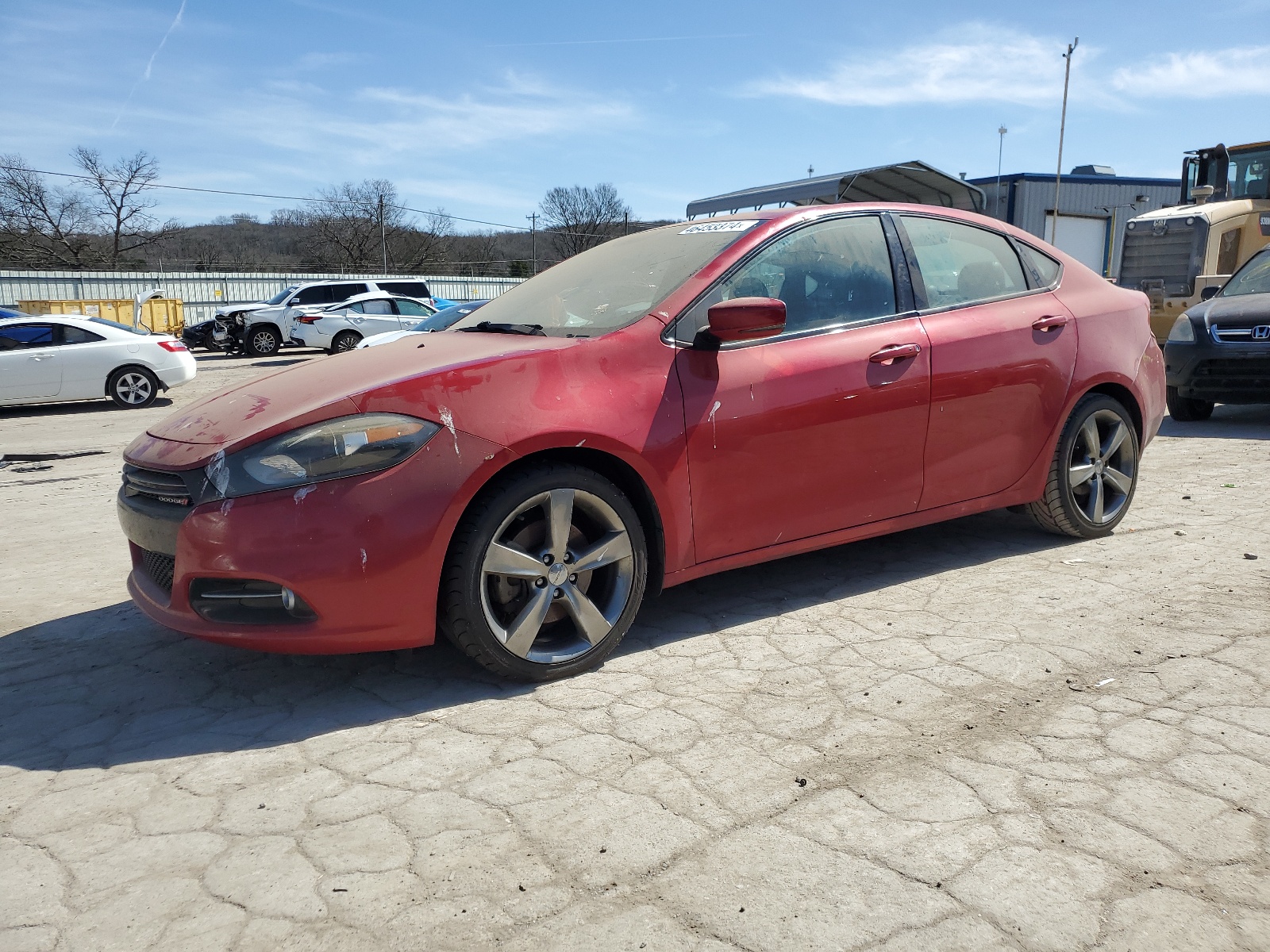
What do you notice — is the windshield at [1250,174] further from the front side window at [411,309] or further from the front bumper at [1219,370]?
the front side window at [411,309]

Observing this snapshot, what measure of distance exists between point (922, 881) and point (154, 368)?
1449 centimetres

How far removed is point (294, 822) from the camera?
245 centimetres

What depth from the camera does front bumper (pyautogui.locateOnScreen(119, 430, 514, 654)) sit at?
9.57ft

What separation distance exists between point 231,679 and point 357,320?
21401 millimetres

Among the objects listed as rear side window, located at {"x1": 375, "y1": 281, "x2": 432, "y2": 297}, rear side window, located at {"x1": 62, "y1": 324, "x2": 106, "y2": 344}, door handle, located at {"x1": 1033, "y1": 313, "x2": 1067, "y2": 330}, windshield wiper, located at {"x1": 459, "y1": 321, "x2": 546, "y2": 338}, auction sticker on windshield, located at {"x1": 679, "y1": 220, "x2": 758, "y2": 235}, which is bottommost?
rear side window, located at {"x1": 62, "y1": 324, "x2": 106, "y2": 344}

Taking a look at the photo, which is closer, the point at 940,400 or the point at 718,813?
the point at 718,813

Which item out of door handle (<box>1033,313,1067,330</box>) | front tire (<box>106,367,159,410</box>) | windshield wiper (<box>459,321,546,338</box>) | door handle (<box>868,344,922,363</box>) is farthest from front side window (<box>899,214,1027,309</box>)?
front tire (<box>106,367,159,410</box>)

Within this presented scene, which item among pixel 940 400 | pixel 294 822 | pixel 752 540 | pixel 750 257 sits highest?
pixel 750 257

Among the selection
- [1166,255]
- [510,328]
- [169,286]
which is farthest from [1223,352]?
[169,286]

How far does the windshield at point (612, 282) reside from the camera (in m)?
3.69

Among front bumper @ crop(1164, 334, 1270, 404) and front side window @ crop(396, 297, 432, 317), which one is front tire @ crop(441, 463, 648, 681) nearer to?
front bumper @ crop(1164, 334, 1270, 404)

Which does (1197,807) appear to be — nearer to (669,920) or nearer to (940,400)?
(669,920)

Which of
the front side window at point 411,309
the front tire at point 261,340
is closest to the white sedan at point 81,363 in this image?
the front side window at point 411,309

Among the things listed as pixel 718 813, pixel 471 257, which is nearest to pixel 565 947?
pixel 718 813
